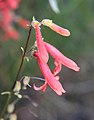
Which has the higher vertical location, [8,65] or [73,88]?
[8,65]

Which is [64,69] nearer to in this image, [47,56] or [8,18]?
[8,18]

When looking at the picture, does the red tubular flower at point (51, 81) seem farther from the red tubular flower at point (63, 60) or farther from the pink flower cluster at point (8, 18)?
the pink flower cluster at point (8, 18)

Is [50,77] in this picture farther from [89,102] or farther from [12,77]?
[89,102]

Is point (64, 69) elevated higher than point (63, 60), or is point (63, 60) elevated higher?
point (63, 60)

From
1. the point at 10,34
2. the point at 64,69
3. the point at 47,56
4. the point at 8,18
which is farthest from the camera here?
the point at 64,69

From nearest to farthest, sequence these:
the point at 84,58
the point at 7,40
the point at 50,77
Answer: the point at 50,77, the point at 7,40, the point at 84,58

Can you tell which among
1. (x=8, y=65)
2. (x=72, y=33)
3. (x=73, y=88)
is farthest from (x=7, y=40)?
(x=73, y=88)

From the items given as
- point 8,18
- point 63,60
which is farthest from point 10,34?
point 63,60

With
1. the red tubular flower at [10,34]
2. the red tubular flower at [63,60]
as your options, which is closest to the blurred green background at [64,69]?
the red tubular flower at [10,34]
